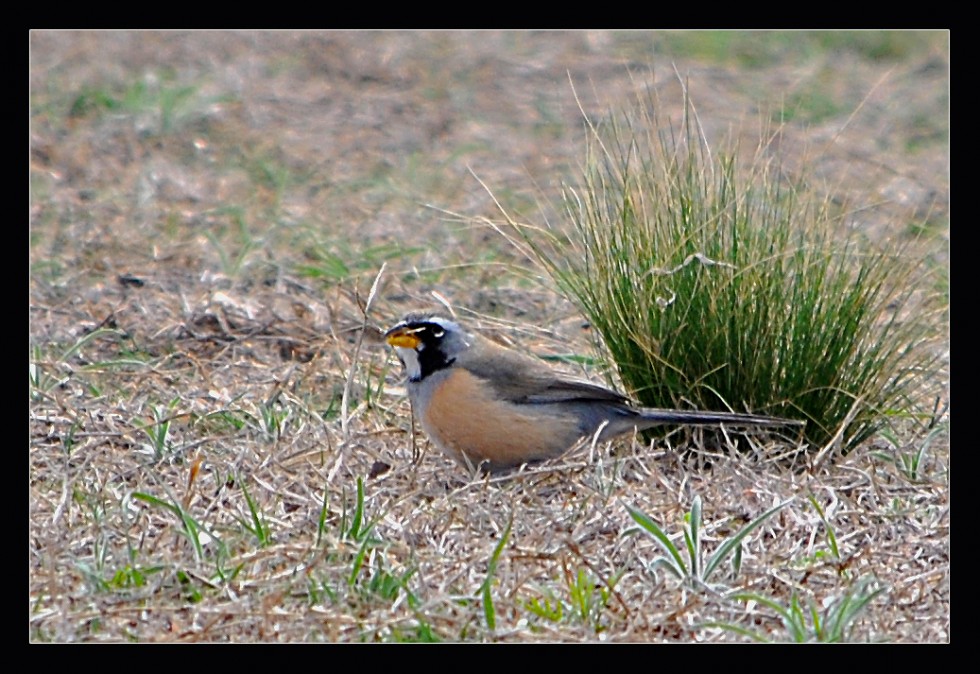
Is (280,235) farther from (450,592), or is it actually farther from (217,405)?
(450,592)

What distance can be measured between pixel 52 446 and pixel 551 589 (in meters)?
2.33

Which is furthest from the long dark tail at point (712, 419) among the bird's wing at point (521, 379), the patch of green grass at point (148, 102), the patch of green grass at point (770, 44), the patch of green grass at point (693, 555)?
the patch of green grass at point (770, 44)

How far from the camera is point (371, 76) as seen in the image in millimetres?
11859

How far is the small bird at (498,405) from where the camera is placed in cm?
560

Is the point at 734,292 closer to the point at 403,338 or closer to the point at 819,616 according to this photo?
the point at 403,338

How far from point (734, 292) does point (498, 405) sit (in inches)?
40.0

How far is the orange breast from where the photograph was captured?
18.4 ft

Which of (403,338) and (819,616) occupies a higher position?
(403,338)

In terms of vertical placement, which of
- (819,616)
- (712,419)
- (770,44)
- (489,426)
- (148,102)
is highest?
(770,44)

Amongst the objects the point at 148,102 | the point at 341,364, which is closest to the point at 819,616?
the point at 341,364

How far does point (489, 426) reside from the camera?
566 centimetres

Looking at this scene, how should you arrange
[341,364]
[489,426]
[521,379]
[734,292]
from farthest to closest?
[341,364] → [521,379] → [489,426] → [734,292]

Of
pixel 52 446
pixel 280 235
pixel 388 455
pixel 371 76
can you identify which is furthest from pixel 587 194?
pixel 371 76

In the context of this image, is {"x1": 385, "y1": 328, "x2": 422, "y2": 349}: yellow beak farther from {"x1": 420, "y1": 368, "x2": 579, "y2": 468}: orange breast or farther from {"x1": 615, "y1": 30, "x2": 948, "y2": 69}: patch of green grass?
{"x1": 615, "y1": 30, "x2": 948, "y2": 69}: patch of green grass
